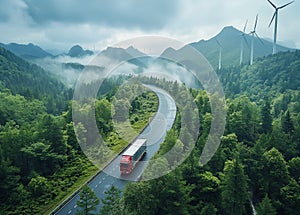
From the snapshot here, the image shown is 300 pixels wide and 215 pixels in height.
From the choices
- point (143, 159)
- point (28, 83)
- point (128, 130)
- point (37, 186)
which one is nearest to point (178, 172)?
point (143, 159)

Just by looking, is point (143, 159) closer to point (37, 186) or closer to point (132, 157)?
point (132, 157)

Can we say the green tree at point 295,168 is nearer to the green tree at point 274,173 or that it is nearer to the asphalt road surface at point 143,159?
the green tree at point 274,173

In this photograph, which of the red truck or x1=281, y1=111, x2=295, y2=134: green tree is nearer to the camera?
the red truck

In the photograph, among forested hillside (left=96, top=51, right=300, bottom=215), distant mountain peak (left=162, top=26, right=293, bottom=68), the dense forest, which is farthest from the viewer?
distant mountain peak (left=162, top=26, right=293, bottom=68)

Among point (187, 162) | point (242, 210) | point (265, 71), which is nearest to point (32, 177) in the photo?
point (187, 162)

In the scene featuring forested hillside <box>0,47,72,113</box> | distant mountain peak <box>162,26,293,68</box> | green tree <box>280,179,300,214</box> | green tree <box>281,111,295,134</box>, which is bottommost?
green tree <box>280,179,300,214</box>

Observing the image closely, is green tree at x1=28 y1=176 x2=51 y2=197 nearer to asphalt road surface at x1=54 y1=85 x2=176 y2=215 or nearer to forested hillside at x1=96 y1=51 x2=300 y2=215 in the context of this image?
asphalt road surface at x1=54 y1=85 x2=176 y2=215

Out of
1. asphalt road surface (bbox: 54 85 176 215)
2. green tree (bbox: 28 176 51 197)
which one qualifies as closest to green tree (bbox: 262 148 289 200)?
asphalt road surface (bbox: 54 85 176 215)
